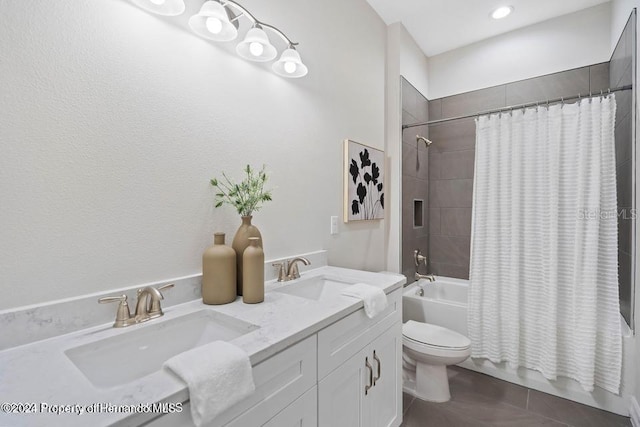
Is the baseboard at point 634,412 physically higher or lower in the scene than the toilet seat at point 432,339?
lower

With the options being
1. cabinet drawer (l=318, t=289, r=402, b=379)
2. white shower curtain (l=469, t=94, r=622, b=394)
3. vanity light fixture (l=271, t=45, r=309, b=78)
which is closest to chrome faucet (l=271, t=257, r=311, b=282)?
cabinet drawer (l=318, t=289, r=402, b=379)

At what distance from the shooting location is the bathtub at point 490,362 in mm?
1753

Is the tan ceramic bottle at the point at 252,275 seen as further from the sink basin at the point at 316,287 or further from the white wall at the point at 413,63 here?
the white wall at the point at 413,63

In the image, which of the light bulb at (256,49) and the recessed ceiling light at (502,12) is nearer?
the light bulb at (256,49)

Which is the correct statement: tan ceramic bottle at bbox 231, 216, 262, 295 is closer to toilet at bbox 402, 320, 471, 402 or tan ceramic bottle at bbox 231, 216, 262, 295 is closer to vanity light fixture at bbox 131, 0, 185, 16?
vanity light fixture at bbox 131, 0, 185, 16

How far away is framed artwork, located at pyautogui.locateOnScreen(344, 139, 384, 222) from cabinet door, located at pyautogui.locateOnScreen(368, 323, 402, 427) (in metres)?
0.83

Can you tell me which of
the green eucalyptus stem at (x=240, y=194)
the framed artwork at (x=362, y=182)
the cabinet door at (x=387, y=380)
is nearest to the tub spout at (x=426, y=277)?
the framed artwork at (x=362, y=182)

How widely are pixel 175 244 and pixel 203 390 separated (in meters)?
0.64

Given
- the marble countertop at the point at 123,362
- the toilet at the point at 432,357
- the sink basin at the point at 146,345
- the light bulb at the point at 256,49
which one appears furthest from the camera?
the toilet at the point at 432,357

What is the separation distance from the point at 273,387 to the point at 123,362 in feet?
1.44

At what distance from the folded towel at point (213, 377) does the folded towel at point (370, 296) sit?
0.60 meters

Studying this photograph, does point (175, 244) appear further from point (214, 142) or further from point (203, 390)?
point (203, 390)

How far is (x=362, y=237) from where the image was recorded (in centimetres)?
220

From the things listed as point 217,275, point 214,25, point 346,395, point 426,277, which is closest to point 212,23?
point 214,25
